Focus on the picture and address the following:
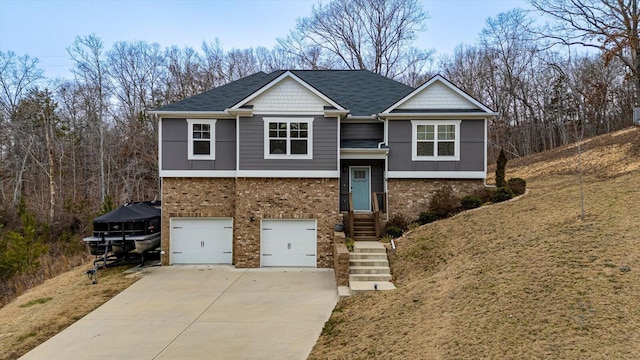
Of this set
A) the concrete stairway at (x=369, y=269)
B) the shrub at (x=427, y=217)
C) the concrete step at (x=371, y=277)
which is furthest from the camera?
the shrub at (x=427, y=217)

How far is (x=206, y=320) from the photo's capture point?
8.99 meters

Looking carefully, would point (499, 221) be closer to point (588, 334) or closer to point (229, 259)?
point (588, 334)

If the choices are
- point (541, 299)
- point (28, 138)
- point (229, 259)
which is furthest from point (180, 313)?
point (28, 138)

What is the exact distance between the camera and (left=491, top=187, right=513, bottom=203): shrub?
14281 millimetres

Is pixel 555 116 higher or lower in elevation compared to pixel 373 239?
higher

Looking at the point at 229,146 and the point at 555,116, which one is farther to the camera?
the point at 555,116

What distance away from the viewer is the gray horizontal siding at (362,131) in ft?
51.6

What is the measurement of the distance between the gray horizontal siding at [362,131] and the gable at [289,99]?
237 cm

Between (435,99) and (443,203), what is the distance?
4195 mm

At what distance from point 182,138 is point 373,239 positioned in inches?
327

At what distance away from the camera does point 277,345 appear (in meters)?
7.57

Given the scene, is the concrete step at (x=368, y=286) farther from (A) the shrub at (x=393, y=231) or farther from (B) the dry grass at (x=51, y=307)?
(B) the dry grass at (x=51, y=307)

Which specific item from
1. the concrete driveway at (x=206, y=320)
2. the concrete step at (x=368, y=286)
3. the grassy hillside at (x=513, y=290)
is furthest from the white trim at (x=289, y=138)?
the concrete step at (x=368, y=286)

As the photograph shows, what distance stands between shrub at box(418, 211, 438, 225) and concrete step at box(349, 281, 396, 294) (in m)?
4.07
